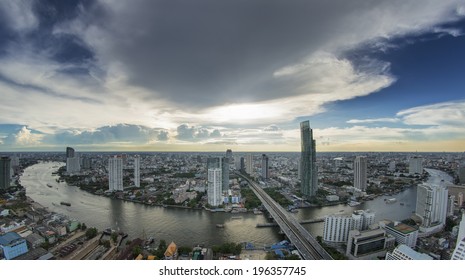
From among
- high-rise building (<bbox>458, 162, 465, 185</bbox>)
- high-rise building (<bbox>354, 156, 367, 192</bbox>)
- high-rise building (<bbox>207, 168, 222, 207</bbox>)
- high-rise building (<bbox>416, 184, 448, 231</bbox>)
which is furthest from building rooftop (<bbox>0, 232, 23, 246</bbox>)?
high-rise building (<bbox>354, 156, 367, 192</bbox>)

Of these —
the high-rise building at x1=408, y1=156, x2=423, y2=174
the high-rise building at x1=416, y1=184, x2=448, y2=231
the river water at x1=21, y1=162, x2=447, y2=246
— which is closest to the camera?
the high-rise building at x1=416, y1=184, x2=448, y2=231

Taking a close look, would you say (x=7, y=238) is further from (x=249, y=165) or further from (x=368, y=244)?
(x=249, y=165)

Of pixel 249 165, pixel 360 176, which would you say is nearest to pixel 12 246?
pixel 360 176

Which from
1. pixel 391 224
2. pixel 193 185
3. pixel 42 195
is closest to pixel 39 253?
pixel 42 195

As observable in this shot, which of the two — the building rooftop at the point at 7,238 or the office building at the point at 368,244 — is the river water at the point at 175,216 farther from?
the building rooftop at the point at 7,238

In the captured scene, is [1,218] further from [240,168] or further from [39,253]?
[240,168]

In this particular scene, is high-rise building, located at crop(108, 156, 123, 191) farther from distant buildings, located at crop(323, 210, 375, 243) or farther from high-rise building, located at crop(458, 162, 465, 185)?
high-rise building, located at crop(458, 162, 465, 185)
